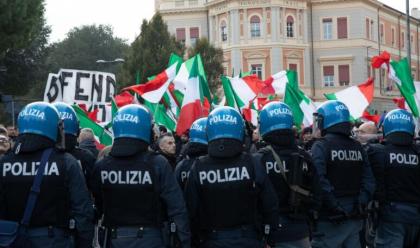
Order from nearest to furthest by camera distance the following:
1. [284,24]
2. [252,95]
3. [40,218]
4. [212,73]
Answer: [40,218] < [252,95] < [212,73] < [284,24]

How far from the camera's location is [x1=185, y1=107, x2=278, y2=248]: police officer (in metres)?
5.94

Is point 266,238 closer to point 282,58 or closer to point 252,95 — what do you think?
point 252,95

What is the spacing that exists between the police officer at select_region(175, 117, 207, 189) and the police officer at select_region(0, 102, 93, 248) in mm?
1419

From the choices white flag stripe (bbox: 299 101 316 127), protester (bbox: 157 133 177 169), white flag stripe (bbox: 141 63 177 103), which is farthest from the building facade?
protester (bbox: 157 133 177 169)

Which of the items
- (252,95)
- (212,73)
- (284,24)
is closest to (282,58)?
(284,24)

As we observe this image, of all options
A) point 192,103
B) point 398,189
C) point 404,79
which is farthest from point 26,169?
point 404,79

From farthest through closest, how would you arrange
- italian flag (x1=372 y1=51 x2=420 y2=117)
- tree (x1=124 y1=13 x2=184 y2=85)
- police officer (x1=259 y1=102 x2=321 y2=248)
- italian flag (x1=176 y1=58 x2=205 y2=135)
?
tree (x1=124 y1=13 x2=184 y2=85) → italian flag (x1=372 y1=51 x2=420 y2=117) → italian flag (x1=176 y1=58 x2=205 y2=135) → police officer (x1=259 y1=102 x2=321 y2=248)

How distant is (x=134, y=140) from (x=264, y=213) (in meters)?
1.26

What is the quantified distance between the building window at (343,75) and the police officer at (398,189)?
58317mm

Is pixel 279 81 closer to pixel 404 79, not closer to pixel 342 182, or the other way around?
pixel 404 79

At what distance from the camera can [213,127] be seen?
20.3ft

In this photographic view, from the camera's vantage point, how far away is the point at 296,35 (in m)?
63.9

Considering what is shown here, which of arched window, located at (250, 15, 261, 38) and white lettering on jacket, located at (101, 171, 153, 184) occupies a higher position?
arched window, located at (250, 15, 261, 38)

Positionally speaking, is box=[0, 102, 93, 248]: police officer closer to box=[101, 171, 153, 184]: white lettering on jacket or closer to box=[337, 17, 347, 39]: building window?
box=[101, 171, 153, 184]: white lettering on jacket
